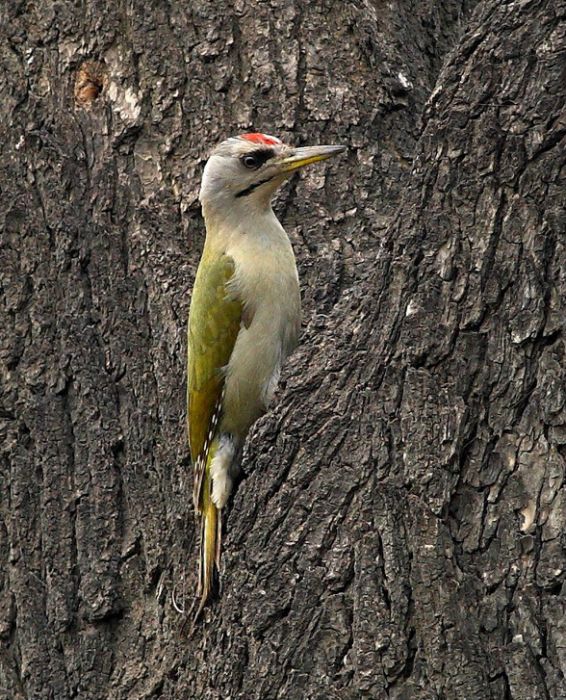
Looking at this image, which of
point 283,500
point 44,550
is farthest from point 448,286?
point 44,550

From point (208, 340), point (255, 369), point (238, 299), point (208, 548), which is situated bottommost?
point (208, 548)

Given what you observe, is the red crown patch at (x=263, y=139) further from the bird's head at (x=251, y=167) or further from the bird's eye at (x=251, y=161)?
the bird's eye at (x=251, y=161)

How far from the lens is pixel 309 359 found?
3.01 metres

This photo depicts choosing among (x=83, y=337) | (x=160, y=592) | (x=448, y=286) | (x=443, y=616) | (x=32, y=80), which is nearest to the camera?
(x=443, y=616)

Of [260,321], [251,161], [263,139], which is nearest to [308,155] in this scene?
[263,139]

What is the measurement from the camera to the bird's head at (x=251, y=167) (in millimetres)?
3643

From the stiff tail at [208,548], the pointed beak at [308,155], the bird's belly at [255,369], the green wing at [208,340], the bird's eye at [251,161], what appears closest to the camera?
the stiff tail at [208,548]

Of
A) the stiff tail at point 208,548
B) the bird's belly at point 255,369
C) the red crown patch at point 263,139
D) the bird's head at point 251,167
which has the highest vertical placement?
the red crown patch at point 263,139

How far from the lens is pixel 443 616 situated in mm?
2629

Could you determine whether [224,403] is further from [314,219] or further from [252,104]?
[252,104]

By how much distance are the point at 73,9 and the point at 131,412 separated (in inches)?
53.2

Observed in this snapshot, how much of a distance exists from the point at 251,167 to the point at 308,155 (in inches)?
14.2

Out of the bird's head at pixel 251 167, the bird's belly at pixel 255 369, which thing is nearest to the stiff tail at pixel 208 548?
the bird's belly at pixel 255 369

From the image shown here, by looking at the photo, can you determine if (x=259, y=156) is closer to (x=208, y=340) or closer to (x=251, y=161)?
(x=251, y=161)
